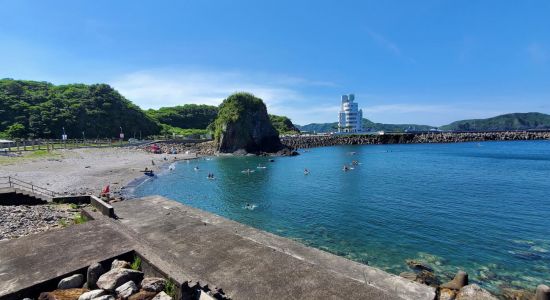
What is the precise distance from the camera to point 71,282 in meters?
7.36

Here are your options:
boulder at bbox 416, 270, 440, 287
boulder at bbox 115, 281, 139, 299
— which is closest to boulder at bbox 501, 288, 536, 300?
boulder at bbox 416, 270, 440, 287

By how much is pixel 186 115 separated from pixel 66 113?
68.1 m

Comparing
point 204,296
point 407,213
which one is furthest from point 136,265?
point 407,213

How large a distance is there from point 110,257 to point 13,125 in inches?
4181

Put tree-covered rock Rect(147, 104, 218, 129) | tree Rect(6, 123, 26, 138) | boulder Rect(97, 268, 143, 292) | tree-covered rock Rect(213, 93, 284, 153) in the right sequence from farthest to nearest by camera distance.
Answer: tree-covered rock Rect(147, 104, 218, 129) → tree-covered rock Rect(213, 93, 284, 153) → tree Rect(6, 123, 26, 138) → boulder Rect(97, 268, 143, 292)

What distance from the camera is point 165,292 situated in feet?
22.8

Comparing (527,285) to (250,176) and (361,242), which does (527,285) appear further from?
(250,176)

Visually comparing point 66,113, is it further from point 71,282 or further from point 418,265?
point 418,265

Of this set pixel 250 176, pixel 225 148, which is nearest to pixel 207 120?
pixel 225 148

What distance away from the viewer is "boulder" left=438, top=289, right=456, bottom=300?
9062 mm

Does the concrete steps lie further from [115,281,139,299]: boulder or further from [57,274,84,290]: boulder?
[115,281,139,299]: boulder

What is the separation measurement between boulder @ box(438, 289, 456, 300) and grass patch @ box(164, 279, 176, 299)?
7834 mm

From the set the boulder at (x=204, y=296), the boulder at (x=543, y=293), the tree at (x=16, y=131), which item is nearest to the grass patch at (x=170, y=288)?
Result: the boulder at (x=204, y=296)

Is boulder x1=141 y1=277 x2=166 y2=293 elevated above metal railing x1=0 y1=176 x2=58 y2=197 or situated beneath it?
elevated above
